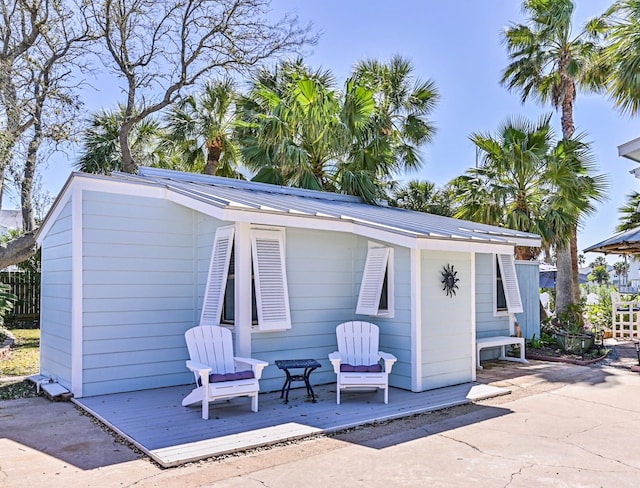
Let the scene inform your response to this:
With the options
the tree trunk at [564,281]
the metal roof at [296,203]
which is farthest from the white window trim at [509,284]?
the tree trunk at [564,281]

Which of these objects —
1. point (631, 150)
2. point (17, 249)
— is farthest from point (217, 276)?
point (17, 249)

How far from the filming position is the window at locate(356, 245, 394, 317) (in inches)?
277

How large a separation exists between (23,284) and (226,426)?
12185mm

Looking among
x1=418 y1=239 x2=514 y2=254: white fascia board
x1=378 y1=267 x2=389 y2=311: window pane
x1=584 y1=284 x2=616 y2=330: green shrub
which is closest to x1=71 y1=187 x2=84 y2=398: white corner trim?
x1=378 y1=267 x2=389 y2=311: window pane

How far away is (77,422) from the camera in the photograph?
5.29 metres

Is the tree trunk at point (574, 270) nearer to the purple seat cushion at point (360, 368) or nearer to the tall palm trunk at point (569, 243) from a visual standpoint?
the tall palm trunk at point (569, 243)

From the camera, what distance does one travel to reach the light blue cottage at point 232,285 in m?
6.41

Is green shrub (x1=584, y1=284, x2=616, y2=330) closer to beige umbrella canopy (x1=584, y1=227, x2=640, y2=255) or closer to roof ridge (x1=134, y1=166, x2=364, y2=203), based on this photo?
beige umbrella canopy (x1=584, y1=227, x2=640, y2=255)

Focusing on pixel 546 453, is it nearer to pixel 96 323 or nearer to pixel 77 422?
pixel 77 422

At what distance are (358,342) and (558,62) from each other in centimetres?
1146

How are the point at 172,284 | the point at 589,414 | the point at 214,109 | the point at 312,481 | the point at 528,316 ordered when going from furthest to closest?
the point at 214,109, the point at 528,316, the point at 172,284, the point at 589,414, the point at 312,481

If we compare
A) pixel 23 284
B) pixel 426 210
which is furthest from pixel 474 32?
pixel 23 284

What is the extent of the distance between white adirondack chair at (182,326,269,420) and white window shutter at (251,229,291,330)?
1.94 feet

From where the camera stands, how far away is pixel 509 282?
966 cm
